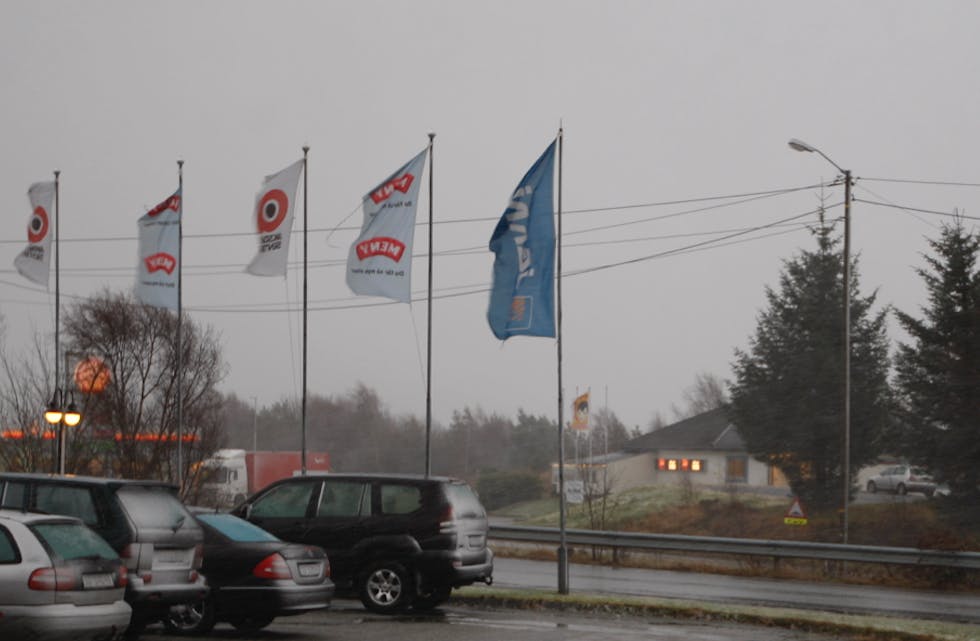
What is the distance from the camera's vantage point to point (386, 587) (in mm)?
17328

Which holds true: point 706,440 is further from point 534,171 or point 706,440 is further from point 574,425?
point 534,171

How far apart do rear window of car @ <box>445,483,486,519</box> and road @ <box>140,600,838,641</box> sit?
1.41 m

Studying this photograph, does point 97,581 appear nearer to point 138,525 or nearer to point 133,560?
point 133,560

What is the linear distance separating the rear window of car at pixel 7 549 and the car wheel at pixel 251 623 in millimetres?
4169

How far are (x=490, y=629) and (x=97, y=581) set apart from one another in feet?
18.8

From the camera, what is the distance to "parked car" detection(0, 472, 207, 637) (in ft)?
43.4

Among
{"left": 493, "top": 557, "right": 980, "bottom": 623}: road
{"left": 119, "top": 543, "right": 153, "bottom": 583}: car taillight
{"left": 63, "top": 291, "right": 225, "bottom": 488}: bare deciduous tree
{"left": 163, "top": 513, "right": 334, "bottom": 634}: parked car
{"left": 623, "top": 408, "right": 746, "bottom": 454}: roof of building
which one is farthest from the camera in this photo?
{"left": 623, "top": 408, "right": 746, "bottom": 454}: roof of building

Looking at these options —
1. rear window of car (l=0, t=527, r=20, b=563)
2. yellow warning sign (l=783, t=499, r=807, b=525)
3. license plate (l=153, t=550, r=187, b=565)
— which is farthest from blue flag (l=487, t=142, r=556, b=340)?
yellow warning sign (l=783, t=499, r=807, b=525)

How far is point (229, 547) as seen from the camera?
14914 millimetres

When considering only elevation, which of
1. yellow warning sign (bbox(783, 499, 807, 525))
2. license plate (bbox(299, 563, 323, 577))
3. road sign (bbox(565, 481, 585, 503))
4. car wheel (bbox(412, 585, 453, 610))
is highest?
license plate (bbox(299, 563, 323, 577))

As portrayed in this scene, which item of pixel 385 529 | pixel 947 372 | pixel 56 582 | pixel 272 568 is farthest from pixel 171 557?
pixel 947 372

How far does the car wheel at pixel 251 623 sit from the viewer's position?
15041 mm

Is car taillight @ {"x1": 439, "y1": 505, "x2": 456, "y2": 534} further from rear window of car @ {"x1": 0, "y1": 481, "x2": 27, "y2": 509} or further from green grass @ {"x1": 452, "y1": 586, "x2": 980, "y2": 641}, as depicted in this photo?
rear window of car @ {"x1": 0, "y1": 481, "x2": 27, "y2": 509}

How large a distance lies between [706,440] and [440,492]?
5990 centimetres
